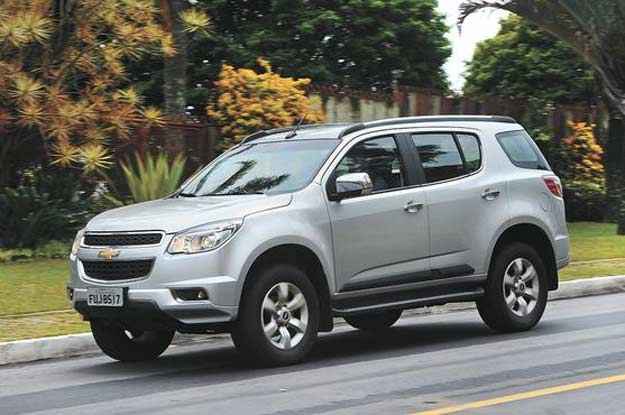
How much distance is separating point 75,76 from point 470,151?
853 centimetres

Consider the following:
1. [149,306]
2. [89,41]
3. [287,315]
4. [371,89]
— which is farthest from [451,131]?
[371,89]

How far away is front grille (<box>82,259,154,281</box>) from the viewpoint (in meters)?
8.55

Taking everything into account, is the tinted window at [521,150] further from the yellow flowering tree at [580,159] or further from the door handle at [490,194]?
the yellow flowering tree at [580,159]

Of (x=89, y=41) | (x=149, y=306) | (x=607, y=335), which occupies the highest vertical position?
(x=89, y=41)

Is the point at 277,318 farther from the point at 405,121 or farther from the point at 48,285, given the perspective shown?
the point at 48,285

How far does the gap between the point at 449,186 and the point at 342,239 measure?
1368mm

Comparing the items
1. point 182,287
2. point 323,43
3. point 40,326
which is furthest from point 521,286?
point 323,43

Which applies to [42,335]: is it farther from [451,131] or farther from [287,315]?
[451,131]

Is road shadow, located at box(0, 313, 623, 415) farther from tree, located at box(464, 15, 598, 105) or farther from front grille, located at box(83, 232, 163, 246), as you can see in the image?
tree, located at box(464, 15, 598, 105)

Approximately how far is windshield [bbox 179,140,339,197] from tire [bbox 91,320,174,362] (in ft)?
4.24

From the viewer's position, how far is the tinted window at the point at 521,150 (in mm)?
10750

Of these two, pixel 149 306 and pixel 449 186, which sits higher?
pixel 449 186

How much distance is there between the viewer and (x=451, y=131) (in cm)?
1042

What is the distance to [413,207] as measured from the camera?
968cm
